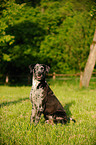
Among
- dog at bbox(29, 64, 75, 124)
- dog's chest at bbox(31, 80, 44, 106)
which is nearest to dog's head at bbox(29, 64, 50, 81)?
dog at bbox(29, 64, 75, 124)

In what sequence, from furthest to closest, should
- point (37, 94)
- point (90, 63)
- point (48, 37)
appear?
point (48, 37) → point (90, 63) → point (37, 94)

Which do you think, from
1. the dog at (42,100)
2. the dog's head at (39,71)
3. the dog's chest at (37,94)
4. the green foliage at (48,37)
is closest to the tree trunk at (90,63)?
the green foliage at (48,37)

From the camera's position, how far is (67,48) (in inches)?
777

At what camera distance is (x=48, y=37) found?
70.5ft

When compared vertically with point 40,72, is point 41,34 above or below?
above

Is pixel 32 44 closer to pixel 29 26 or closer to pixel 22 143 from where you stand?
pixel 29 26

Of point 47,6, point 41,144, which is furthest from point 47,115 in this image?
point 47,6

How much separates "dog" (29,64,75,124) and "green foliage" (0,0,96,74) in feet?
40.9

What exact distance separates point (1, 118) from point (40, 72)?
2.11 m

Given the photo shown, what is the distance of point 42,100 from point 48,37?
18.0 meters

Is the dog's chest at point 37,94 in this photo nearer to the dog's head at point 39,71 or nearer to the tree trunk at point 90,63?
the dog's head at point 39,71

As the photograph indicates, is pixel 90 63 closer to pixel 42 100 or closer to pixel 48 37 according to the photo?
pixel 48 37

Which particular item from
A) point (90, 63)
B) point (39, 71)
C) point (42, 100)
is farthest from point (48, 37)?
point (42, 100)

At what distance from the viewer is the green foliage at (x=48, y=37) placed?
18.0m
